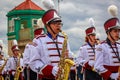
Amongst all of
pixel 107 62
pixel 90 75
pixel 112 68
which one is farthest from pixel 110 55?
pixel 90 75

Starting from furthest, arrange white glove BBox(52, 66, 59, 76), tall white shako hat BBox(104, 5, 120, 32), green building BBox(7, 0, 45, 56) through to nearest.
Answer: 1. green building BBox(7, 0, 45, 56)
2. tall white shako hat BBox(104, 5, 120, 32)
3. white glove BBox(52, 66, 59, 76)

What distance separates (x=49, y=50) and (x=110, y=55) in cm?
135

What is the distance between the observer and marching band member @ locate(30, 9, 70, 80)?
808 cm

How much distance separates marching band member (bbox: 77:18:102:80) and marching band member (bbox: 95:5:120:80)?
157 inches

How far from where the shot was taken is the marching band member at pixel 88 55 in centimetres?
1328

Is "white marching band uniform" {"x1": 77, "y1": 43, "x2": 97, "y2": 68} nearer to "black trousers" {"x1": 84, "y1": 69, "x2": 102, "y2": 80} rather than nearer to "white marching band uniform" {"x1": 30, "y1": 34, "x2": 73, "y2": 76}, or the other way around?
"black trousers" {"x1": 84, "y1": 69, "x2": 102, "y2": 80}

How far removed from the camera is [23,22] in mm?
43562

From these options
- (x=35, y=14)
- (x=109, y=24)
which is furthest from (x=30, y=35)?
(x=109, y=24)

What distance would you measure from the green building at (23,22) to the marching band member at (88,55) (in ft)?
91.1

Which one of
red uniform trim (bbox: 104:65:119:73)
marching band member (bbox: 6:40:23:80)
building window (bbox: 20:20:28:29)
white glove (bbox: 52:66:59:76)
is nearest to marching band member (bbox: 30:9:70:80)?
white glove (bbox: 52:66:59:76)

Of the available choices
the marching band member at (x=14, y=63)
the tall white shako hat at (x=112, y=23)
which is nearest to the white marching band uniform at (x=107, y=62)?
the tall white shako hat at (x=112, y=23)

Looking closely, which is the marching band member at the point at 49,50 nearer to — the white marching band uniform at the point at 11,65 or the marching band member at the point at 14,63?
the marching band member at the point at 14,63

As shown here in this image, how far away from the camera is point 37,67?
26.5ft

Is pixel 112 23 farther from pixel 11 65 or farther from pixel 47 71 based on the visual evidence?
pixel 11 65
